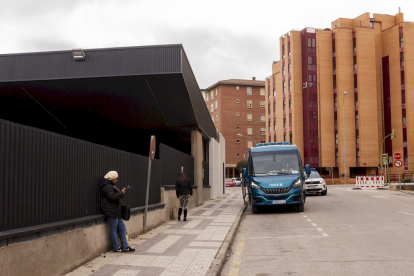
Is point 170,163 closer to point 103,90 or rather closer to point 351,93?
point 103,90

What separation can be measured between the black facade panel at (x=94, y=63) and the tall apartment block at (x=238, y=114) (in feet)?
273

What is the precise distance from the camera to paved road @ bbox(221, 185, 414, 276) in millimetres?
7344

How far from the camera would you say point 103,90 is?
1741 centimetres

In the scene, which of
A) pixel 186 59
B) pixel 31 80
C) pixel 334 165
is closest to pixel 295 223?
pixel 186 59

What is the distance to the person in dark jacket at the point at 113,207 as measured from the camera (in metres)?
8.66

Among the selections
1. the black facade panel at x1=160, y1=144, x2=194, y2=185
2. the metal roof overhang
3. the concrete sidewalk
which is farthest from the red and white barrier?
the concrete sidewalk

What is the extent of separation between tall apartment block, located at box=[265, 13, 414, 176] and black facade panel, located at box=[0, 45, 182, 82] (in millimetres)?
59627

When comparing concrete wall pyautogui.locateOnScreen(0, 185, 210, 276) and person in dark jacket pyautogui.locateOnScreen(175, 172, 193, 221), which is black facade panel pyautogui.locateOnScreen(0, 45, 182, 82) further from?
concrete wall pyautogui.locateOnScreen(0, 185, 210, 276)

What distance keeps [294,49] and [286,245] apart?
2626 inches

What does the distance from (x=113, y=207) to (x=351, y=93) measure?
6833 cm

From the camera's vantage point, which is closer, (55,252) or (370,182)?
(55,252)

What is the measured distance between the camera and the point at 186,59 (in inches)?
663

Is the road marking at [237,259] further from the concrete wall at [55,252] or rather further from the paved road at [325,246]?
the concrete wall at [55,252]

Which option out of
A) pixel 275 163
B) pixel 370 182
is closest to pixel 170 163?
pixel 275 163
